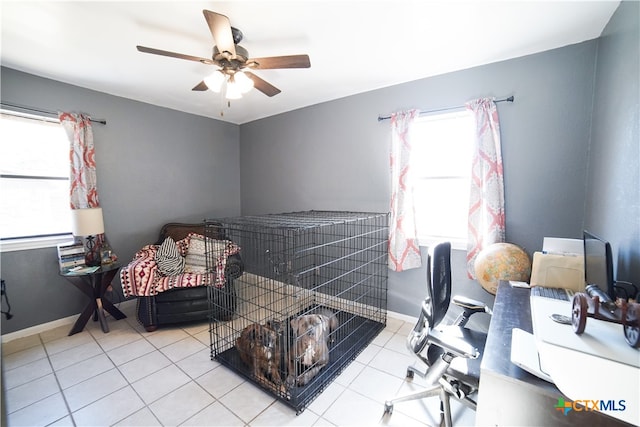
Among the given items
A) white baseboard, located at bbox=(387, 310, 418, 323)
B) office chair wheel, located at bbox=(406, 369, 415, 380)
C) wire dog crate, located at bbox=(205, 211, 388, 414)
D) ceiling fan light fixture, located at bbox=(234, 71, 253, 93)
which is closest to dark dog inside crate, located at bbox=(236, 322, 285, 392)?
wire dog crate, located at bbox=(205, 211, 388, 414)

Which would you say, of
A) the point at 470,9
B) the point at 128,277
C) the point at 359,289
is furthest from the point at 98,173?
the point at 470,9

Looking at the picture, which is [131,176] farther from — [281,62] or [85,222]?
[281,62]

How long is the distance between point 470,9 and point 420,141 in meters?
1.18

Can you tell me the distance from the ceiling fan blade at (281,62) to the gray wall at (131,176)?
2305 millimetres

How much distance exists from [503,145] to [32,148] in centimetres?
454

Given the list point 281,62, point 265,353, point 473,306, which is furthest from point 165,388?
point 281,62

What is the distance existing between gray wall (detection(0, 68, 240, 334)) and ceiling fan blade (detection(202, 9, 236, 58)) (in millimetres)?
2245

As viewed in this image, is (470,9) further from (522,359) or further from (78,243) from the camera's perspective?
(78,243)

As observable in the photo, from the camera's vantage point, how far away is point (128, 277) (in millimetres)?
2520

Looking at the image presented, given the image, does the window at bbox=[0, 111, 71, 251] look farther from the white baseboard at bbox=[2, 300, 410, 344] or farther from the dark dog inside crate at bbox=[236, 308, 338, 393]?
the dark dog inside crate at bbox=[236, 308, 338, 393]

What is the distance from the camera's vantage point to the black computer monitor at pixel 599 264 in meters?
1.05

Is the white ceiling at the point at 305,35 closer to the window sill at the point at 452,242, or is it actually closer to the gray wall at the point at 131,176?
the gray wall at the point at 131,176

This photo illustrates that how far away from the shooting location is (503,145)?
86.9 inches

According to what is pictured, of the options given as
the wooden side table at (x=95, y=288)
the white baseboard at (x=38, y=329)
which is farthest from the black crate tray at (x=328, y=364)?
the white baseboard at (x=38, y=329)
